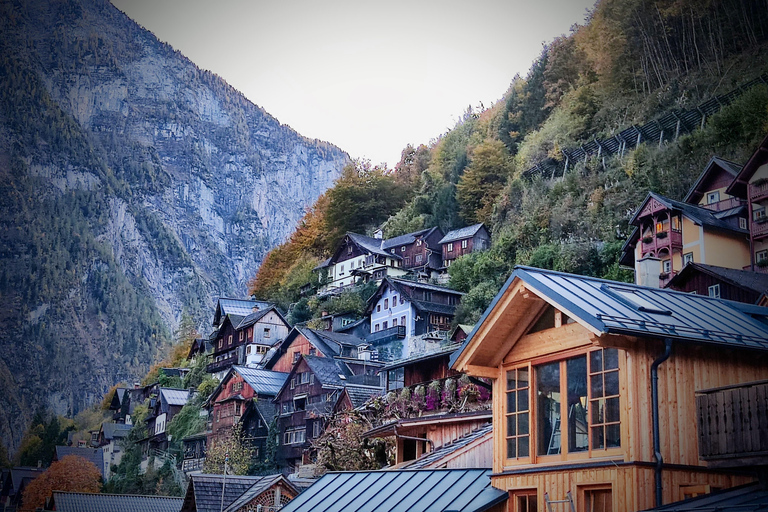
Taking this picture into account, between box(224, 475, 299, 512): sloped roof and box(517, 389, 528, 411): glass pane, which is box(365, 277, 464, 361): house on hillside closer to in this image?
box(224, 475, 299, 512): sloped roof

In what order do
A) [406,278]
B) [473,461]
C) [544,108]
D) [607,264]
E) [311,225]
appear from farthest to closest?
[311,225] < [544,108] < [406,278] < [607,264] < [473,461]

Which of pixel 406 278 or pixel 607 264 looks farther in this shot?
pixel 406 278

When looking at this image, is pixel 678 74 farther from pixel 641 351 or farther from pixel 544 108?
pixel 641 351

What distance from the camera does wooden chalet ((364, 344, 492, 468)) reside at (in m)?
29.0

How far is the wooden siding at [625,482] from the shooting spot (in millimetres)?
15148

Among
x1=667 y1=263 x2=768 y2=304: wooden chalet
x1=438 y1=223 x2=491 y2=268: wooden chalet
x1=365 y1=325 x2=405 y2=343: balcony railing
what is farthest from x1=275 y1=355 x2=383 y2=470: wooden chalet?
x1=667 y1=263 x2=768 y2=304: wooden chalet

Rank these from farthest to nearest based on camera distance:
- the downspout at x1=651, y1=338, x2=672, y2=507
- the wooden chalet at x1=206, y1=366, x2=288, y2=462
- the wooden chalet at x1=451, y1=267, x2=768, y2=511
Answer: the wooden chalet at x1=206, y1=366, x2=288, y2=462 < the wooden chalet at x1=451, y1=267, x2=768, y2=511 < the downspout at x1=651, y1=338, x2=672, y2=507

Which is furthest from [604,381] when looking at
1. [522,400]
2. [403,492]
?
[403,492]

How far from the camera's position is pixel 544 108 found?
105750 mm

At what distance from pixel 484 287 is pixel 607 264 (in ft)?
45.4

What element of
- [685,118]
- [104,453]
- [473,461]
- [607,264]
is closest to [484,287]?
[607,264]

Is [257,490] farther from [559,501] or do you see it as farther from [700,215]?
[700,215]

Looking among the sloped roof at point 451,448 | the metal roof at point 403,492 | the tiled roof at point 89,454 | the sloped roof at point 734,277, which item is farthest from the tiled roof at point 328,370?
the metal roof at point 403,492

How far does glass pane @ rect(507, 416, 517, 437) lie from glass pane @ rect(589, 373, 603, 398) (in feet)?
7.19
